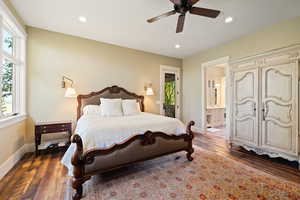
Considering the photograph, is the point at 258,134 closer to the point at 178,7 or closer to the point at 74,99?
the point at 178,7

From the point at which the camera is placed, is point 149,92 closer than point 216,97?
Yes

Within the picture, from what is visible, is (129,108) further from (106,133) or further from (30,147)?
(30,147)

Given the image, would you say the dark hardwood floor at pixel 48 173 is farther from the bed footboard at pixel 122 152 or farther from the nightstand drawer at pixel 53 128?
the nightstand drawer at pixel 53 128

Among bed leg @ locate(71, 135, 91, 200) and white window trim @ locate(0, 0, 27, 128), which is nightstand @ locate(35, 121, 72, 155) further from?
bed leg @ locate(71, 135, 91, 200)

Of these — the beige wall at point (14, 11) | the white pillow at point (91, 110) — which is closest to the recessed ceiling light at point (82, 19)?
the beige wall at point (14, 11)

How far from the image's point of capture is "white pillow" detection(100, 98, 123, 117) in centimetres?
311

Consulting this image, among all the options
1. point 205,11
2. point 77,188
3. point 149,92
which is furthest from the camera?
point 149,92

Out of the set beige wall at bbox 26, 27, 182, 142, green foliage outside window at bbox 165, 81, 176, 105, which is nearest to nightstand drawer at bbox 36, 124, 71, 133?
beige wall at bbox 26, 27, 182, 142

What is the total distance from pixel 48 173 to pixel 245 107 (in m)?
4.09

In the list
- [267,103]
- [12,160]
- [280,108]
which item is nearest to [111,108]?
[12,160]

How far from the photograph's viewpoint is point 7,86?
258cm

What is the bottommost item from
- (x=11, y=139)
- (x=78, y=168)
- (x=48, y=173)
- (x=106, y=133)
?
(x=48, y=173)

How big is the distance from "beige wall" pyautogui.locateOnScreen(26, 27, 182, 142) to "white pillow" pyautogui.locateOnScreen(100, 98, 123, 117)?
0.70 meters

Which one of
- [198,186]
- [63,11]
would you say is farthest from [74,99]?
[198,186]
